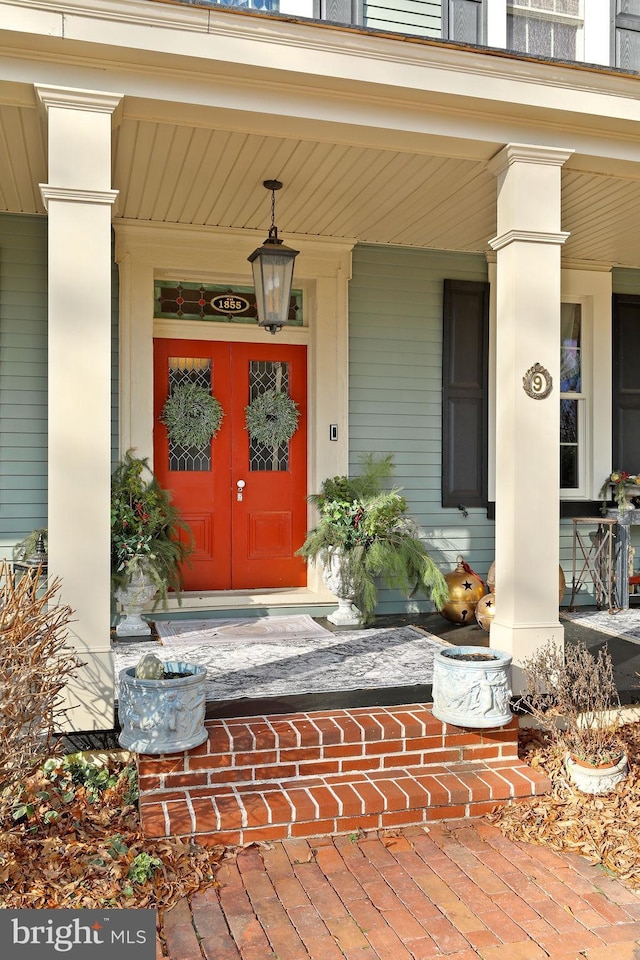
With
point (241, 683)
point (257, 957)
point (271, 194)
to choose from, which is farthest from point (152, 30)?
point (257, 957)

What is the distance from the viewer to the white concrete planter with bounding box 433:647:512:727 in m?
3.49

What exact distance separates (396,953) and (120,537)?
3040 millimetres

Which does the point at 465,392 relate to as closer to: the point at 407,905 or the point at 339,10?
the point at 339,10

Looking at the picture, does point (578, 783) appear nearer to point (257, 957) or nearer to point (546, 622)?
point (546, 622)

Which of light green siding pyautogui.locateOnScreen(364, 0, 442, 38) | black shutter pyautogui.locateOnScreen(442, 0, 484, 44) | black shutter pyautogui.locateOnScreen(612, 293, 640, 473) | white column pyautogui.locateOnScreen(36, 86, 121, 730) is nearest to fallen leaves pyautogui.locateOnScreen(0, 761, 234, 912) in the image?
white column pyautogui.locateOnScreen(36, 86, 121, 730)

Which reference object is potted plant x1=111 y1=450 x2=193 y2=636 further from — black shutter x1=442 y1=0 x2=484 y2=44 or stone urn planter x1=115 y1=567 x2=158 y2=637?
black shutter x1=442 y1=0 x2=484 y2=44

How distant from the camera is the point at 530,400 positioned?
4043 millimetres

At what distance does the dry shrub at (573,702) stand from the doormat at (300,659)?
57 cm

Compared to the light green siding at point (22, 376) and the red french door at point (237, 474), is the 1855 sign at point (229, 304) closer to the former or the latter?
the red french door at point (237, 474)

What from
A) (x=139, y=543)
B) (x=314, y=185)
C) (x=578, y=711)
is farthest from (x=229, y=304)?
(x=578, y=711)

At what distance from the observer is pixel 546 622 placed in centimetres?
405

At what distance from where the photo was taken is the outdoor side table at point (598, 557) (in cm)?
616

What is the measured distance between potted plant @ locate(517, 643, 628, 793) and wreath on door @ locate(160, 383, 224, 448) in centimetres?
284

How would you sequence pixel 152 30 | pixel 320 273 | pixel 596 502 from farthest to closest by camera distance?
pixel 596 502 → pixel 320 273 → pixel 152 30
